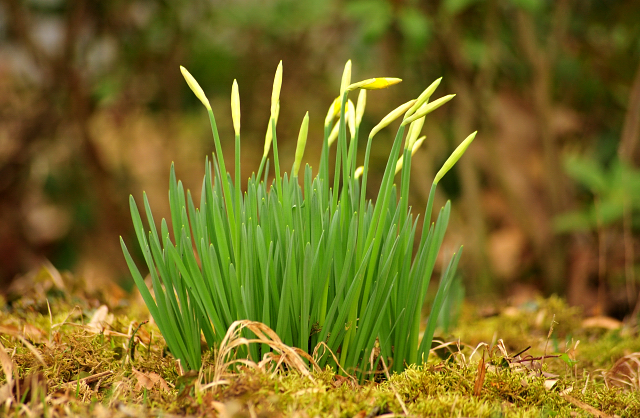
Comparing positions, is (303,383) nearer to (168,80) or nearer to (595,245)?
(595,245)

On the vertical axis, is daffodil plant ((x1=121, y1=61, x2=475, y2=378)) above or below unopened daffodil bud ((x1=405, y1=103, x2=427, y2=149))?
below

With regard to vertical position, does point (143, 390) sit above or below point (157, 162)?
above

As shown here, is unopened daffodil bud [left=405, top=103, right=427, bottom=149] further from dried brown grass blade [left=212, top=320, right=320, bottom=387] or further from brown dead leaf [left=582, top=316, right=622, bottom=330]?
brown dead leaf [left=582, top=316, right=622, bottom=330]

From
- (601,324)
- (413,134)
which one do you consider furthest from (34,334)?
(601,324)

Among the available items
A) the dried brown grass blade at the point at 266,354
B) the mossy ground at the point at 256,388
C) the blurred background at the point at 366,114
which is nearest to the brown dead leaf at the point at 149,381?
the mossy ground at the point at 256,388

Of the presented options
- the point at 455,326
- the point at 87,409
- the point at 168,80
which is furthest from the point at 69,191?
the point at 87,409

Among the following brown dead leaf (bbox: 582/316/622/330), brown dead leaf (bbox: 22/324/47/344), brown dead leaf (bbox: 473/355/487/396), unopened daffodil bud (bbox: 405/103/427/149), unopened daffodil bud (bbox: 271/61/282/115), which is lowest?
brown dead leaf (bbox: 582/316/622/330)

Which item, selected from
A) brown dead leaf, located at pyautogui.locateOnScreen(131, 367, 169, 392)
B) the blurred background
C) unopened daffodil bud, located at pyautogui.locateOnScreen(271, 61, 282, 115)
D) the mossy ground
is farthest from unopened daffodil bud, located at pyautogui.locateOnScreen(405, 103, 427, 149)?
the blurred background
